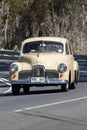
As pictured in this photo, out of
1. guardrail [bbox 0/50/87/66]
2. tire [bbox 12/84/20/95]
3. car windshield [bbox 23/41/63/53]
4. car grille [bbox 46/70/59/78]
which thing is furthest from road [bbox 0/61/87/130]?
guardrail [bbox 0/50/87/66]

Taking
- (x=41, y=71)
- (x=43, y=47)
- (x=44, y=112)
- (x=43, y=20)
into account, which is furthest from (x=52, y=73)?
(x=43, y=20)

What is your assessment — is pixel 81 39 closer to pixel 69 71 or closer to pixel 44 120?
pixel 69 71

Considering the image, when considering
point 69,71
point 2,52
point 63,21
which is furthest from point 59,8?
point 69,71

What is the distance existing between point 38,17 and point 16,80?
45296mm

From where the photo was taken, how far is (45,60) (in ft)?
66.2

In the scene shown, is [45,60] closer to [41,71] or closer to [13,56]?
[41,71]

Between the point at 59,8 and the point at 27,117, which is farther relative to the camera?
the point at 59,8

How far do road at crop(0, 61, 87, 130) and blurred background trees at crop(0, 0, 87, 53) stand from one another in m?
41.2

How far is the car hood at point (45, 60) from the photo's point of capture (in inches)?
791

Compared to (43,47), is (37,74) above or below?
below

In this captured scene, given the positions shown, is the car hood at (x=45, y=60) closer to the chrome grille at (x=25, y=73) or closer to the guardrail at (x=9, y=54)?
the chrome grille at (x=25, y=73)

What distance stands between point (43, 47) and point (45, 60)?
4.57 ft

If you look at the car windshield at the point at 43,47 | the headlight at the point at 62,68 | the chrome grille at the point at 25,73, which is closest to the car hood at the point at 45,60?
the headlight at the point at 62,68

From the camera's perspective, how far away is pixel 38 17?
6506cm
